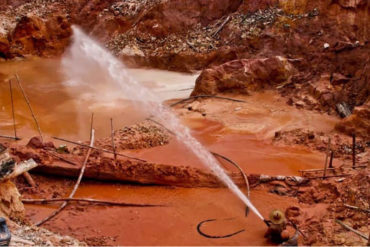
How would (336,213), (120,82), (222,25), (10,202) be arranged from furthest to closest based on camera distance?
(222,25), (120,82), (336,213), (10,202)

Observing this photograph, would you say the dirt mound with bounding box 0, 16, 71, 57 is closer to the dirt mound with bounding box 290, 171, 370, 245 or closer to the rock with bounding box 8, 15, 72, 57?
the rock with bounding box 8, 15, 72, 57

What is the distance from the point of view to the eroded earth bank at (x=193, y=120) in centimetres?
773

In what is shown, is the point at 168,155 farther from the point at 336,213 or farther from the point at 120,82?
the point at 120,82

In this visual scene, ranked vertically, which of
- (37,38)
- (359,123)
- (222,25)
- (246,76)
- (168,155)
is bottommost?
(168,155)

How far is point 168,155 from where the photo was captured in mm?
10312

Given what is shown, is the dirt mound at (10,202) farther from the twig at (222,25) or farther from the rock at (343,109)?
the twig at (222,25)

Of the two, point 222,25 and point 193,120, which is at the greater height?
point 222,25

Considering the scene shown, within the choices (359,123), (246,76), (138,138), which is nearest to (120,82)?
(246,76)

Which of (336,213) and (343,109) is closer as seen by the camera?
(336,213)

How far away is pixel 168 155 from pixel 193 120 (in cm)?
259

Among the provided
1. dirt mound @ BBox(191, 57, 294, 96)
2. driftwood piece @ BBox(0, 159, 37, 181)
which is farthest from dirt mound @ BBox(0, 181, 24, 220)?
dirt mound @ BBox(191, 57, 294, 96)

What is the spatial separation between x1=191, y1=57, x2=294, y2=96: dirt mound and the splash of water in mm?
1521

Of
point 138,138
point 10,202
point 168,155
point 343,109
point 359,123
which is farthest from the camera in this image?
point 343,109

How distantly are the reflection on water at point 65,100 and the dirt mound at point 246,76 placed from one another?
129 centimetres
